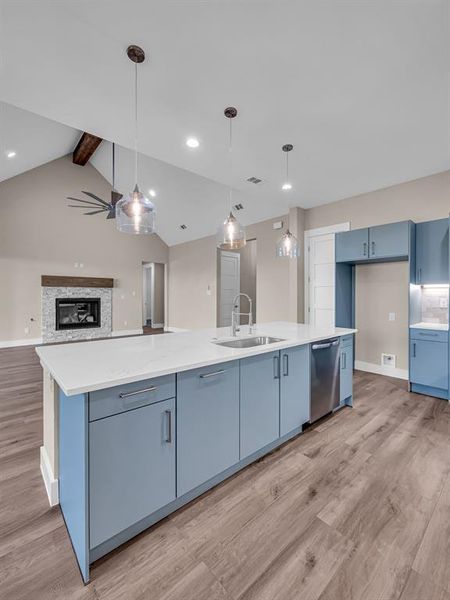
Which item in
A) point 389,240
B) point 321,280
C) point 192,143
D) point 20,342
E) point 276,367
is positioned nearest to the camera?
point 276,367

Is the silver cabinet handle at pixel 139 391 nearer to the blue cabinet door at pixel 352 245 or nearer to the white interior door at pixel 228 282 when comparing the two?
the blue cabinet door at pixel 352 245

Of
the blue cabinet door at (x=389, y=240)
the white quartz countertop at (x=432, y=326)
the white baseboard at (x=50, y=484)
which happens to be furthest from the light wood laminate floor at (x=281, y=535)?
the blue cabinet door at (x=389, y=240)

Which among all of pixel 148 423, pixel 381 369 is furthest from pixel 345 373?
pixel 148 423

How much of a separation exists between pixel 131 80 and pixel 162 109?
40cm

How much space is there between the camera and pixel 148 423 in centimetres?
146

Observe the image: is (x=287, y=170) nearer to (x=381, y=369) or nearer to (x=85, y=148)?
(x=381, y=369)

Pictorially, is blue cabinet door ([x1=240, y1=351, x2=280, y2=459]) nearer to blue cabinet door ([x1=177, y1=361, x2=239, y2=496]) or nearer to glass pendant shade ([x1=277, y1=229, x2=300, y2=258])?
blue cabinet door ([x1=177, y1=361, x2=239, y2=496])

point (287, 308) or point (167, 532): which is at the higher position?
point (287, 308)

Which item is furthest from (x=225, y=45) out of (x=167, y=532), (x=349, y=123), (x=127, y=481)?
(x=167, y=532)

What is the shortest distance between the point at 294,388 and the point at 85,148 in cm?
705

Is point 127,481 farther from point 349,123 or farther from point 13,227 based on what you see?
point 13,227

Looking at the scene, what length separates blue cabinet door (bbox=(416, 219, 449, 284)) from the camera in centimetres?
350

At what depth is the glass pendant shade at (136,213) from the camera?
246 centimetres

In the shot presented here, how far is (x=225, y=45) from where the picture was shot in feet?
6.29
